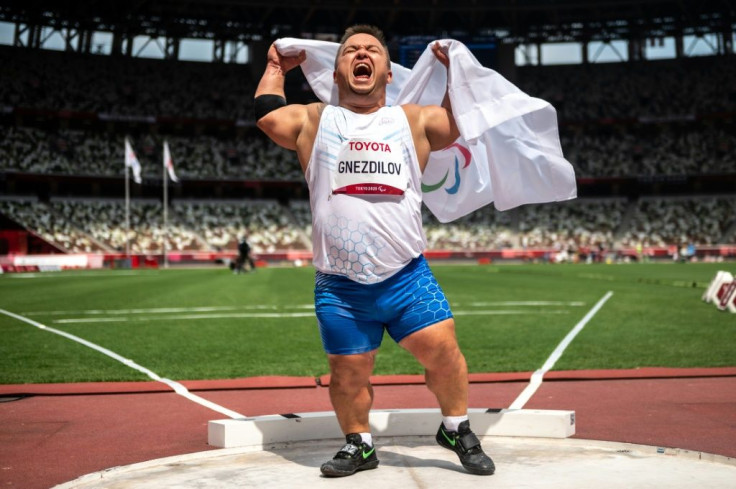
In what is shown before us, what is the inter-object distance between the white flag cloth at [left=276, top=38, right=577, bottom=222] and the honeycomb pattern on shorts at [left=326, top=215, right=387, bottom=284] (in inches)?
32.7

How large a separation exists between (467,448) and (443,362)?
46 cm

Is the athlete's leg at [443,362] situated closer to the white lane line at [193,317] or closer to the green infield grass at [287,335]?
the green infield grass at [287,335]

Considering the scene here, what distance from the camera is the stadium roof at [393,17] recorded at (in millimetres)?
56500

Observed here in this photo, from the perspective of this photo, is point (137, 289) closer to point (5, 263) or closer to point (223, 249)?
point (5, 263)

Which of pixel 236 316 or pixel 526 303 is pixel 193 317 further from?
pixel 526 303

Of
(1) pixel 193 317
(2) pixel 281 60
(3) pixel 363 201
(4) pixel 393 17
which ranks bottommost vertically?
(1) pixel 193 317

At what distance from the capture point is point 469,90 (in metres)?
4.59

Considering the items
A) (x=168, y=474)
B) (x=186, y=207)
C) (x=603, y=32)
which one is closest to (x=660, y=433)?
(x=168, y=474)

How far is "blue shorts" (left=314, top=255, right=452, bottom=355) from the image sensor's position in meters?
4.25

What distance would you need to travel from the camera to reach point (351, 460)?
4172mm

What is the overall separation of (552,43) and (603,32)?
186 inches

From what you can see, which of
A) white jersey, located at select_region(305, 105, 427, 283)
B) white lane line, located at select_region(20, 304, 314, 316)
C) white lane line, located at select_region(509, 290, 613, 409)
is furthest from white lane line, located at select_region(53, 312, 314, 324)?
white jersey, located at select_region(305, 105, 427, 283)

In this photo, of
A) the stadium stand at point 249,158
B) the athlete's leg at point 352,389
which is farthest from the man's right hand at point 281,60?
the stadium stand at point 249,158

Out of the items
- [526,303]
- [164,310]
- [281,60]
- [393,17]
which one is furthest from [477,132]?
[393,17]
